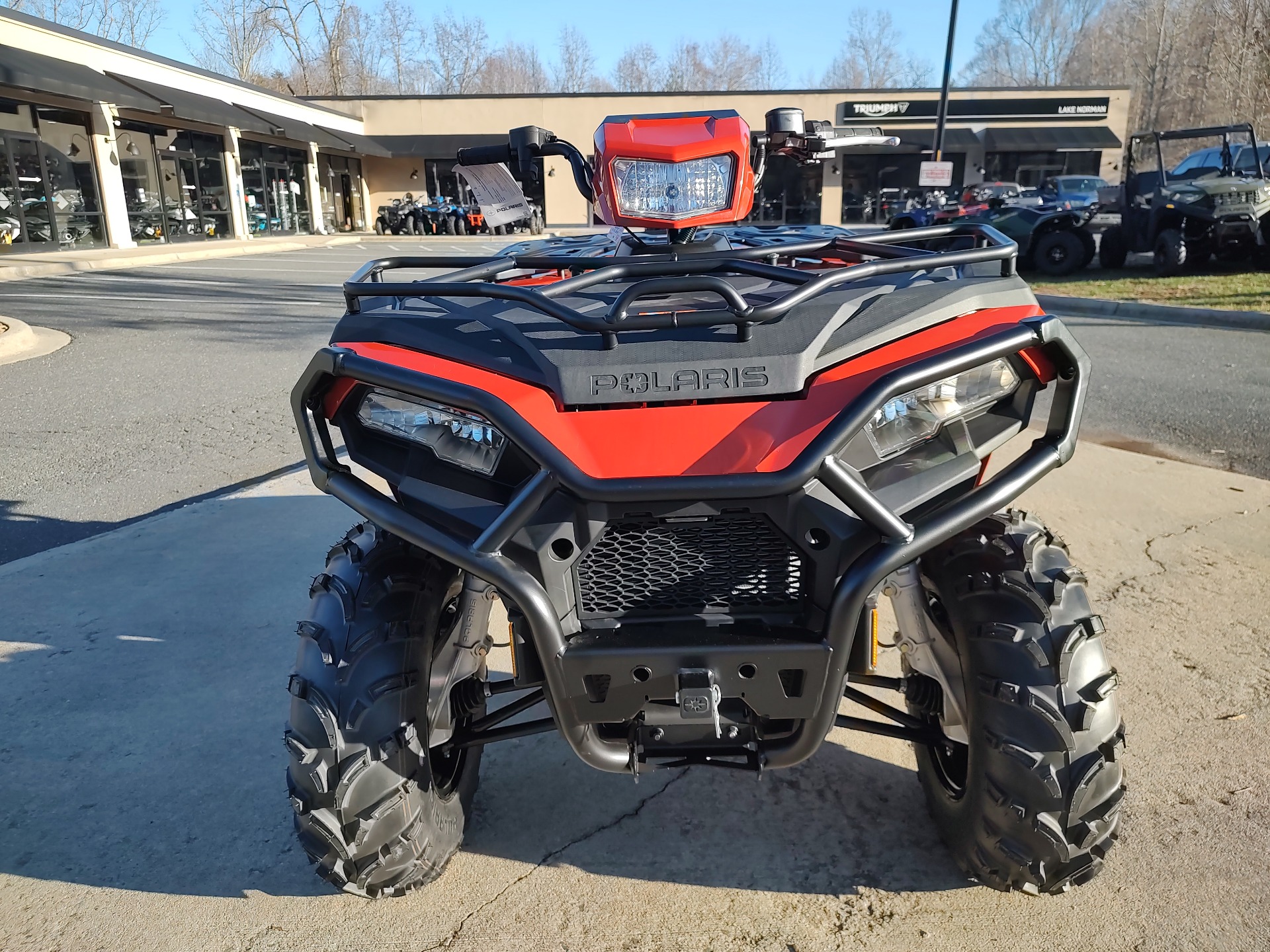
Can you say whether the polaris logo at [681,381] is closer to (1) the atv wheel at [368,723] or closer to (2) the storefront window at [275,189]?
(1) the atv wheel at [368,723]

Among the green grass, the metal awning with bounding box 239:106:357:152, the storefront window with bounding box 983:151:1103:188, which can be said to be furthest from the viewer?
the storefront window with bounding box 983:151:1103:188

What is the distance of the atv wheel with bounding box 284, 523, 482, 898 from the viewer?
189 centimetres

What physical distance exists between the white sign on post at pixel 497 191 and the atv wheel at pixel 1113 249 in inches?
575

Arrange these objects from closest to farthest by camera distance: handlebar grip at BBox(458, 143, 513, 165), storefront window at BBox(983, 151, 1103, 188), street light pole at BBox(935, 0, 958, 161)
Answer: handlebar grip at BBox(458, 143, 513, 165)
street light pole at BBox(935, 0, 958, 161)
storefront window at BBox(983, 151, 1103, 188)

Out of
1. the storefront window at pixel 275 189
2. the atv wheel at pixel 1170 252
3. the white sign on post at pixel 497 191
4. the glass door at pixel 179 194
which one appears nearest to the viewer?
the white sign on post at pixel 497 191

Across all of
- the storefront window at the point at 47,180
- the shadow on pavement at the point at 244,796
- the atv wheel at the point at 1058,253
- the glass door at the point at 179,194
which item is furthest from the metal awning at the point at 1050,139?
the shadow on pavement at the point at 244,796

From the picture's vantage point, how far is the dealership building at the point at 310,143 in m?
20.8

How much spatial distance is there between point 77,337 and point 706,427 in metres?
10.5

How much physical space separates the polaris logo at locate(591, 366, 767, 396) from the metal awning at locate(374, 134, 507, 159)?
128 feet

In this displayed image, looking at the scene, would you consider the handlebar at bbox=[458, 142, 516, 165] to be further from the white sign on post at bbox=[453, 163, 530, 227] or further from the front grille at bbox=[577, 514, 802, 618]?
the front grille at bbox=[577, 514, 802, 618]

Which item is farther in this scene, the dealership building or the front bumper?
the dealership building

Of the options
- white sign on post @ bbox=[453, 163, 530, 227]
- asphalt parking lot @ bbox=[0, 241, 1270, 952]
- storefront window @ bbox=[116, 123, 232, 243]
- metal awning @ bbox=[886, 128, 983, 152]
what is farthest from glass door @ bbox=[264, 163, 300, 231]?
white sign on post @ bbox=[453, 163, 530, 227]

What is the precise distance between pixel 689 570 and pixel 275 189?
3354 centimetres

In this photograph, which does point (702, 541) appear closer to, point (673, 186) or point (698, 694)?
point (698, 694)
